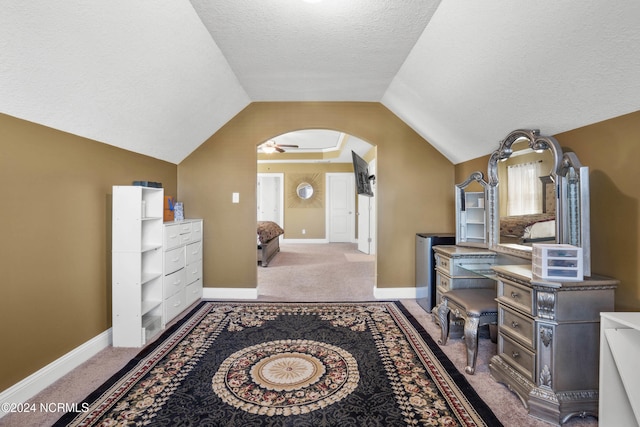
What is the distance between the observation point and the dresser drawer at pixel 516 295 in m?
1.65

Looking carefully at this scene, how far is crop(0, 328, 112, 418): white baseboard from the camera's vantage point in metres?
1.64

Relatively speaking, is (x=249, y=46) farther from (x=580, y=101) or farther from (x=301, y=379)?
(x=301, y=379)

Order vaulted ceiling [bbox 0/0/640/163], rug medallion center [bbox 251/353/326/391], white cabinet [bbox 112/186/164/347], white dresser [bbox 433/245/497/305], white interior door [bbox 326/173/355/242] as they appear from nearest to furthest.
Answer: vaulted ceiling [bbox 0/0/640/163], rug medallion center [bbox 251/353/326/391], white cabinet [bbox 112/186/164/347], white dresser [bbox 433/245/497/305], white interior door [bbox 326/173/355/242]

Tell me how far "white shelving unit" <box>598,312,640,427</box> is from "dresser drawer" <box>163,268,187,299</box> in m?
3.11

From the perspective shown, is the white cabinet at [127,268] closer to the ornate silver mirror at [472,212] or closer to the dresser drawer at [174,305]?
the dresser drawer at [174,305]

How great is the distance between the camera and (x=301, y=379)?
6.24ft

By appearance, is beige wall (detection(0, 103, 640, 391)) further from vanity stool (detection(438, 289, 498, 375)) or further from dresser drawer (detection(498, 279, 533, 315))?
vanity stool (detection(438, 289, 498, 375))

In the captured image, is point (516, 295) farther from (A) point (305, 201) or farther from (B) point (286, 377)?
(A) point (305, 201)

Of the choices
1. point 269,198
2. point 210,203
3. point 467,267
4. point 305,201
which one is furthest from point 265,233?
point 269,198

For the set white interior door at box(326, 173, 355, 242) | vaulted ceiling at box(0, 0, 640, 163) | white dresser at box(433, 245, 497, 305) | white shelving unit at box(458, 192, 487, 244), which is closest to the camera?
vaulted ceiling at box(0, 0, 640, 163)

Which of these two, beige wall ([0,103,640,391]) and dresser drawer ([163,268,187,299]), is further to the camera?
dresser drawer ([163,268,187,299])

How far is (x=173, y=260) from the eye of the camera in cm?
286

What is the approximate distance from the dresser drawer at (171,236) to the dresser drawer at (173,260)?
0.06m

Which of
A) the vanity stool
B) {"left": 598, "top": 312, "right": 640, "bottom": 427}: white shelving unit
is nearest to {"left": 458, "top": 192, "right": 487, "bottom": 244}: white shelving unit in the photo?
the vanity stool
